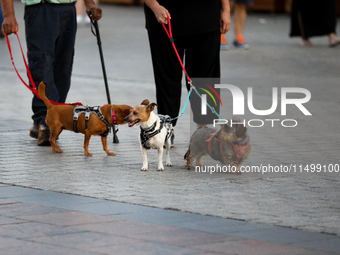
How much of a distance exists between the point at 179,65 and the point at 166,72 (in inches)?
5.6

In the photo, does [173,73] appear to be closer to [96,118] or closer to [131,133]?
[96,118]

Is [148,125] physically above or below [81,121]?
above

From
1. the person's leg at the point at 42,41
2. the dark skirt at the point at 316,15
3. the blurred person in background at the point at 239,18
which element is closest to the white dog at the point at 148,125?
the person's leg at the point at 42,41

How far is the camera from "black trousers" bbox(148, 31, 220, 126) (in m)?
6.45

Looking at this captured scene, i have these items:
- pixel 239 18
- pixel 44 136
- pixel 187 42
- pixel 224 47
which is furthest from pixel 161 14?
pixel 224 47

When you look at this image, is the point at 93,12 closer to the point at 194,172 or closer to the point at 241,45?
the point at 194,172

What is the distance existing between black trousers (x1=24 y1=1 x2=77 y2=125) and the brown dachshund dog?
1.67 feet

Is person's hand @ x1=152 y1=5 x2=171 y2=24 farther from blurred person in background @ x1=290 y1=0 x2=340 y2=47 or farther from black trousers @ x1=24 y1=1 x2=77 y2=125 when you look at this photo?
blurred person in background @ x1=290 y1=0 x2=340 y2=47

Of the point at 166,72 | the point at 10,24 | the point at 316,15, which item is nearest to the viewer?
the point at 166,72

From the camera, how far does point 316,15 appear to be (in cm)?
1589

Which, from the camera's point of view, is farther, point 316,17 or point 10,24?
point 316,17

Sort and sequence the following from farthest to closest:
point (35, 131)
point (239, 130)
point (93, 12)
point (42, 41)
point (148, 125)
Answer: point (35, 131) → point (93, 12) → point (42, 41) → point (148, 125) → point (239, 130)

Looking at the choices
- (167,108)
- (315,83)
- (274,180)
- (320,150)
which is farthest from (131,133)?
(315,83)

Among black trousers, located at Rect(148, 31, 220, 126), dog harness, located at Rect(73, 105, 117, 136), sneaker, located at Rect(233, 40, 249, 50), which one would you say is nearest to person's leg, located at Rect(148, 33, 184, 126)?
black trousers, located at Rect(148, 31, 220, 126)
